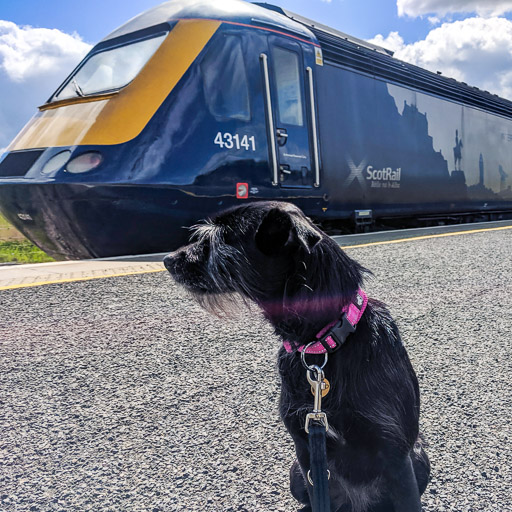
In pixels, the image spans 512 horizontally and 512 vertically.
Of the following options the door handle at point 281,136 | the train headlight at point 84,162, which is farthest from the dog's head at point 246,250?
the door handle at point 281,136

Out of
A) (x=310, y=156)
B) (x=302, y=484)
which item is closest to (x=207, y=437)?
(x=302, y=484)

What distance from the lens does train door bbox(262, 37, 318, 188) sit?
6664mm

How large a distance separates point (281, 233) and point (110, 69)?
20.2 feet

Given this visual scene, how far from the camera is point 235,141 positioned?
6242 mm

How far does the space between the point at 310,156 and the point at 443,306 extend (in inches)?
155

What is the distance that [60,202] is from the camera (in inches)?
219

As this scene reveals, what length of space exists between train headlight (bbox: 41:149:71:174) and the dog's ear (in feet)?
15.8

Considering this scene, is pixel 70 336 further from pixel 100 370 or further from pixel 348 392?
pixel 348 392

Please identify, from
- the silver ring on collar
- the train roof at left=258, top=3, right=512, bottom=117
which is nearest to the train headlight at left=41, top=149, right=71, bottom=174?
the train roof at left=258, top=3, right=512, bottom=117

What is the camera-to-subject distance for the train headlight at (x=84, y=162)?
18.1 ft

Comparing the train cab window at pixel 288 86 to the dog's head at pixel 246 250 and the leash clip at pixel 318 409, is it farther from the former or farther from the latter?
Answer: the leash clip at pixel 318 409

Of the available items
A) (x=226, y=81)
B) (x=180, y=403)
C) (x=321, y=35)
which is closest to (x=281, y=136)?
(x=226, y=81)

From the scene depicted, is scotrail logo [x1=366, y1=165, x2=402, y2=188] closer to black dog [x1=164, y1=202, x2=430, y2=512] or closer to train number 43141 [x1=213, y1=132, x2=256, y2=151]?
train number 43141 [x1=213, y1=132, x2=256, y2=151]

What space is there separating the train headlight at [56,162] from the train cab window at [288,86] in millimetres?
3042
